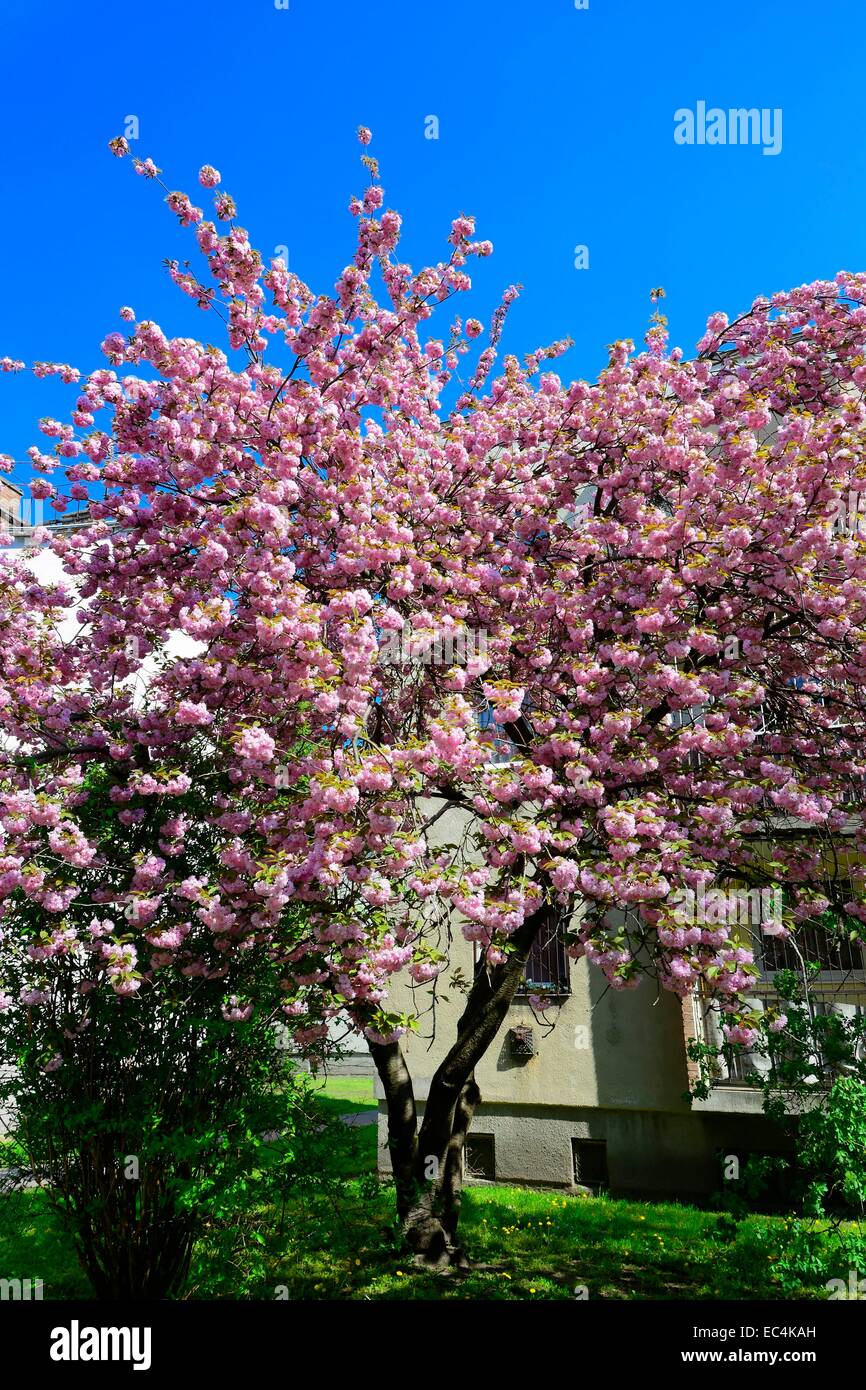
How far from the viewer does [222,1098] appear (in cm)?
567

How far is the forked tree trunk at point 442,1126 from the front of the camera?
7.57 meters

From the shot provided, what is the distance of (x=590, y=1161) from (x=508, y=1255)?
3298 millimetres

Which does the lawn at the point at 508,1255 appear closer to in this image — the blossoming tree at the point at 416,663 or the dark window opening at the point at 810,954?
the blossoming tree at the point at 416,663

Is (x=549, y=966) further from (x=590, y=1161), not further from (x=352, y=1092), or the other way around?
(x=352, y=1092)

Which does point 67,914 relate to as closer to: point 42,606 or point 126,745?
point 126,745

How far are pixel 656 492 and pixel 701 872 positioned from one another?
3.52 meters

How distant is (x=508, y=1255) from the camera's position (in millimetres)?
8055

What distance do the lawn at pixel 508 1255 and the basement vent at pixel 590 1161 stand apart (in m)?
0.86

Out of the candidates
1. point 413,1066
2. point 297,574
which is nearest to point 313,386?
point 297,574

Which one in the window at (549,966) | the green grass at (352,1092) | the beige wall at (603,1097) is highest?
the window at (549,966)

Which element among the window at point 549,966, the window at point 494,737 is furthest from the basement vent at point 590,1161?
the window at point 494,737

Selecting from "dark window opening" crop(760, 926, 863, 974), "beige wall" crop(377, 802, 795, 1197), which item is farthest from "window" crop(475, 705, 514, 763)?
"dark window opening" crop(760, 926, 863, 974)

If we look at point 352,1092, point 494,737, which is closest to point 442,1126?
point 494,737
